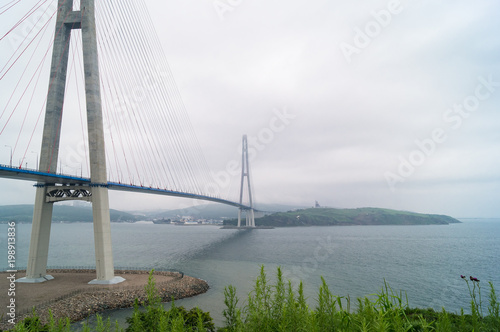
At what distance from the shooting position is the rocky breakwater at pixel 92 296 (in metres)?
18.7

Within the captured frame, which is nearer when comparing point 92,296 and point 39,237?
point 92,296

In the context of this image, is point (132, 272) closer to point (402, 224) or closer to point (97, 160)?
point (97, 160)

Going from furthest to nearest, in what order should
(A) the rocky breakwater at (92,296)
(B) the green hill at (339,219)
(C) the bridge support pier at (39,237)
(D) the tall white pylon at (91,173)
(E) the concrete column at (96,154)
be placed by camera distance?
1. (B) the green hill at (339,219)
2. (C) the bridge support pier at (39,237)
3. (D) the tall white pylon at (91,173)
4. (E) the concrete column at (96,154)
5. (A) the rocky breakwater at (92,296)

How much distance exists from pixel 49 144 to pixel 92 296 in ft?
42.8

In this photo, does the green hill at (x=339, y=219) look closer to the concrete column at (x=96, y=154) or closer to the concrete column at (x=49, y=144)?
the concrete column at (x=49, y=144)

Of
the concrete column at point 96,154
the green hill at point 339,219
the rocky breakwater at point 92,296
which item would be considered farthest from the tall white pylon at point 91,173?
the green hill at point 339,219

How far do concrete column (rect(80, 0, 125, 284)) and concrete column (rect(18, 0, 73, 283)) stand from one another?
3214 mm

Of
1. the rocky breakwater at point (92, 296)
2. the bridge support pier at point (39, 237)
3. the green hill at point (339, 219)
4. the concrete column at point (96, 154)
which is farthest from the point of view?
the green hill at point (339, 219)

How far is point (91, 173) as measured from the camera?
76.8ft

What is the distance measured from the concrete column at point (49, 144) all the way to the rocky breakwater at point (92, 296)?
7.16 ft

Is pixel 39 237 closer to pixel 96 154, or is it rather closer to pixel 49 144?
pixel 49 144

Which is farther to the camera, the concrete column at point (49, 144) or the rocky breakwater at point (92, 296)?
the concrete column at point (49, 144)

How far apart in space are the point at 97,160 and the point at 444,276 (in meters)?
39.1

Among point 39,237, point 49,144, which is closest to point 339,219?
point 39,237
